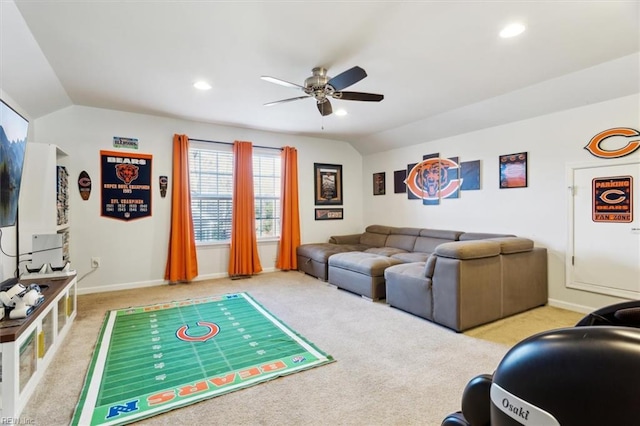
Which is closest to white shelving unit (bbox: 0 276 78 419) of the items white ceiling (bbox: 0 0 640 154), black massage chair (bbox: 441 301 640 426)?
white ceiling (bbox: 0 0 640 154)

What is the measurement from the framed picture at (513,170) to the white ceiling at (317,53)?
Answer: 50cm

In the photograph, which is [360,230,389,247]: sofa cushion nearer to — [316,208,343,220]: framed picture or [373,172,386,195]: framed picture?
[316,208,343,220]: framed picture

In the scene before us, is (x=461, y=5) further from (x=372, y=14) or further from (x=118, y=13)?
(x=118, y=13)

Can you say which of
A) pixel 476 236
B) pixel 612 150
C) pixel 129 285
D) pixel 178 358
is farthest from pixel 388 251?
pixel 129 285

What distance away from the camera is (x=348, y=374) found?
221 cm

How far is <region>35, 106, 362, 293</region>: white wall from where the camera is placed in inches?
165

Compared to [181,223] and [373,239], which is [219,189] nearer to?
[181,223]

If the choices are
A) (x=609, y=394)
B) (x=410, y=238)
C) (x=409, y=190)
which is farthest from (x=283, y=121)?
(x=609, y=394)

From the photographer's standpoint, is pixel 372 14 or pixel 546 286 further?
pixel 546 286

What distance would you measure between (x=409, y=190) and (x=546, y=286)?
256 centimetres

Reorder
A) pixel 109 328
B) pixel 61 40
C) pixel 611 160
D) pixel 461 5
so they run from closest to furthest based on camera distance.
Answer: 1. pixel 461 5
2. pixel 61 40
3. pixel 109 328
4. pixel 611 160

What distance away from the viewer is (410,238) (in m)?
5.38

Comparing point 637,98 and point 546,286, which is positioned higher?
point 637,98

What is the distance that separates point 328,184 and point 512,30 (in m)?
4.24
